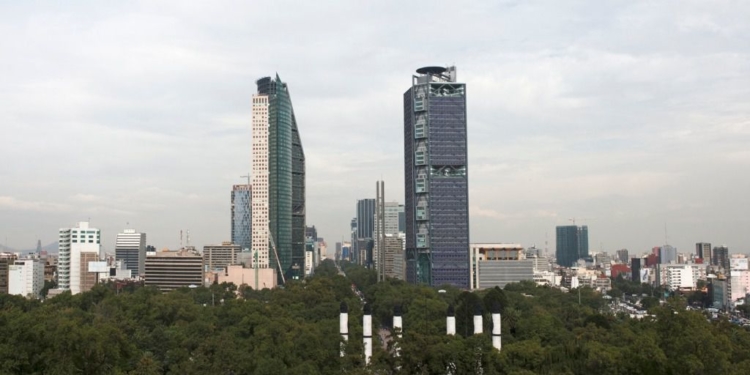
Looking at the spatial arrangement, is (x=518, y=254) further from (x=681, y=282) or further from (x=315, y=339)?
(x=315, y=339)

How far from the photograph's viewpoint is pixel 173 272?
13375cm

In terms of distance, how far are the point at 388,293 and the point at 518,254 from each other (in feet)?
156

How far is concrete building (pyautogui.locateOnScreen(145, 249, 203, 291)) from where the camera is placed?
5231 inches

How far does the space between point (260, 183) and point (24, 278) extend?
47.4 meters

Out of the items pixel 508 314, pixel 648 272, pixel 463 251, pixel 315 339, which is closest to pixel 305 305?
pixel 508 314

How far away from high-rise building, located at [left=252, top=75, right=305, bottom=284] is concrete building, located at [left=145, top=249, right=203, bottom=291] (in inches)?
834

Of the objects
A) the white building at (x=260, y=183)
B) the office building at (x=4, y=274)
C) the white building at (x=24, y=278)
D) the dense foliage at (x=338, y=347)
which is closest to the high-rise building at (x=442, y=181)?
the white building at (x=260, y=183)

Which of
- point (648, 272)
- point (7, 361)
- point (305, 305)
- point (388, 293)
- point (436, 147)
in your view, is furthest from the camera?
point (648, 272)

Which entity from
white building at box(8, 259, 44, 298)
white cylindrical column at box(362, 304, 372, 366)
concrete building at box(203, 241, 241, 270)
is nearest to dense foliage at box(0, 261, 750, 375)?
white cylindrical column at box(362, 304, 372, 366)

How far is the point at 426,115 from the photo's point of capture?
136375mm

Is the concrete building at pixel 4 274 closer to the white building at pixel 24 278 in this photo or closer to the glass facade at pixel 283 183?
the white building at pixel 24 278

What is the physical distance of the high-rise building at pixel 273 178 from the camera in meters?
156

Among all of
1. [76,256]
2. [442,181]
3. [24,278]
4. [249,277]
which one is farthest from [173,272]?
[442,181]

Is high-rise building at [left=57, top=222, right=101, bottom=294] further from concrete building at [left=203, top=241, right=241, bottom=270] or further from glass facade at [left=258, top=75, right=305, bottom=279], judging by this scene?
concrete building at [left=203, top=241, right=241, bottom=270]
